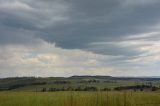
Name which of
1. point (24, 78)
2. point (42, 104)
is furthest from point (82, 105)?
point (24, 78)

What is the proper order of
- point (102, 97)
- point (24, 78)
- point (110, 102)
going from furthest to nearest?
1. point (24, 78)
2. point (102, 97)
3. point (110, 102)

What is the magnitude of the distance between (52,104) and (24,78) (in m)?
152

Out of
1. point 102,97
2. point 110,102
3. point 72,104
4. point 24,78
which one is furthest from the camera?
point 24,78

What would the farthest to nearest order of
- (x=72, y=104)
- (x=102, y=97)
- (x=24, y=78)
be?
(x=24, y=78) → (x=102, y=97) → (x=72, y=104)

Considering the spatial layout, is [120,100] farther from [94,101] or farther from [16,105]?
[16,105]

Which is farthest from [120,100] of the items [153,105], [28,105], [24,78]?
[24,78]

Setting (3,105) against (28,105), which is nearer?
(28,105)

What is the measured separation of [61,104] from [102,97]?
12.4 feet

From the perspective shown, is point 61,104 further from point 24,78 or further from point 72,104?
point 24,78

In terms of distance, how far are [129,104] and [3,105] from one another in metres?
10.5

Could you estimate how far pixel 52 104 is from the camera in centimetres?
2439

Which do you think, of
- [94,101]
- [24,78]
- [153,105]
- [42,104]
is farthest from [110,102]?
[24,78]

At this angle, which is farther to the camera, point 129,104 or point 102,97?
point 102,97

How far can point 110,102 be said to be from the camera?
2342 cm
